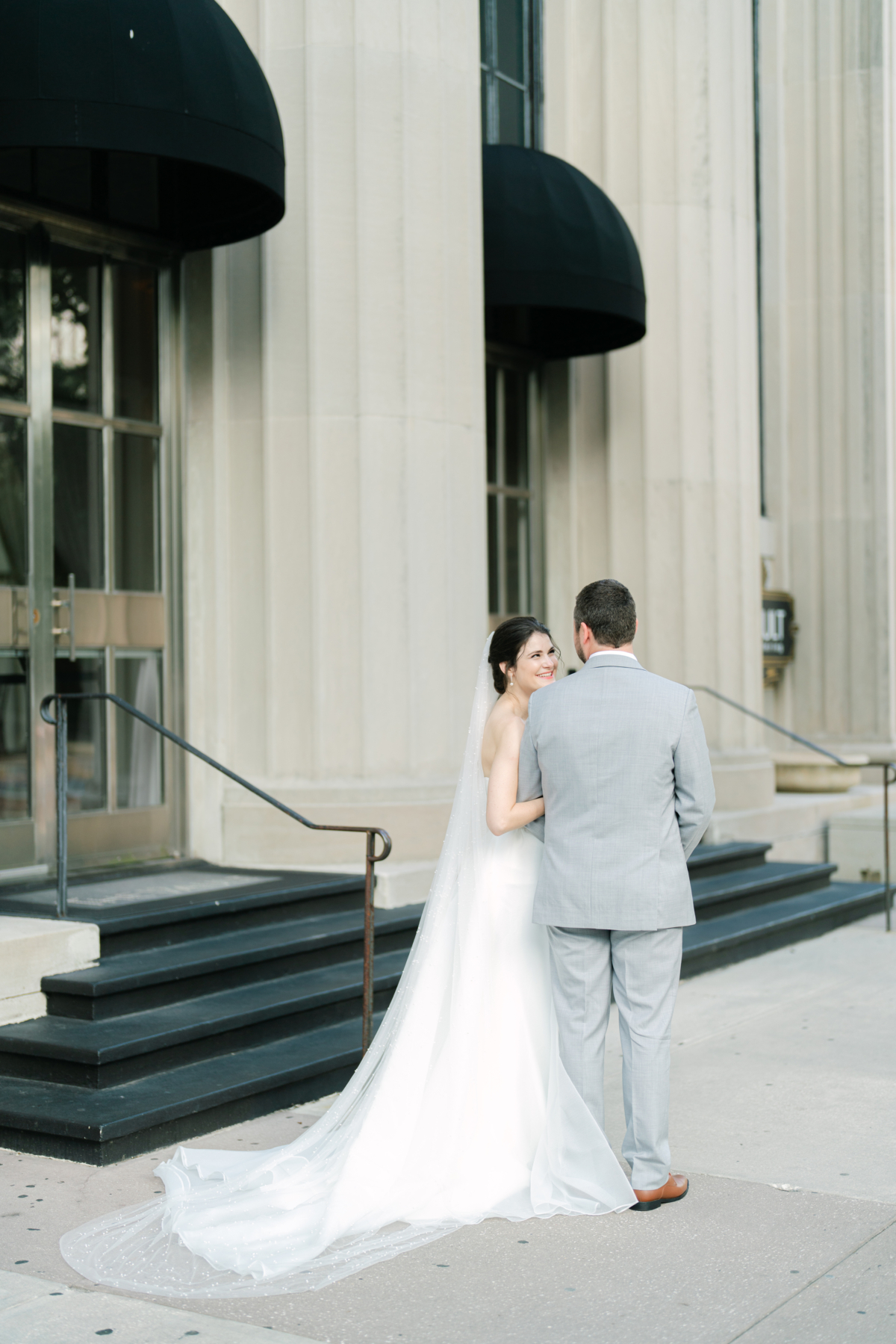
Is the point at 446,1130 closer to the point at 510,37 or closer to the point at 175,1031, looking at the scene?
the point at 175,1031

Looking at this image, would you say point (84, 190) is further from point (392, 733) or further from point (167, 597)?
point (392, 733)

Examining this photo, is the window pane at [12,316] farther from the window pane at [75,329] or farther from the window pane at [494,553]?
the window pane at [494,553]

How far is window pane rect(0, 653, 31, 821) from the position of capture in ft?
25.9

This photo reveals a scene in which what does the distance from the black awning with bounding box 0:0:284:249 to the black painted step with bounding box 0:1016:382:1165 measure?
4212 millimetres

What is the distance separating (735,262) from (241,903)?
806cm

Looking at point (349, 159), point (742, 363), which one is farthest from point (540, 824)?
point (742, 363)

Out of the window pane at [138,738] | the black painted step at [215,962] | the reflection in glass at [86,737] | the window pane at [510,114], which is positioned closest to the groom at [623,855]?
the black painted step at [215,962]

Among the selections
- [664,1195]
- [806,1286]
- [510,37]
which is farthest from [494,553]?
[806,1286]

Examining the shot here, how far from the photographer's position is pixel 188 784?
29.3 feet

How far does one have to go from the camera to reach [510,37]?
39.7 ft

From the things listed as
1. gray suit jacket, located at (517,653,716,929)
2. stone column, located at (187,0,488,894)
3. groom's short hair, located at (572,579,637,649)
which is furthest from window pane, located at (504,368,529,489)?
gray suit jacket, located at (517,653,716,929)

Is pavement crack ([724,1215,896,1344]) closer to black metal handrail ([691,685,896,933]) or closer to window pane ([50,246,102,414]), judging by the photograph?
black metal handrail ([691,685,896,933])

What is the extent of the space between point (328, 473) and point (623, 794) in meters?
4.67

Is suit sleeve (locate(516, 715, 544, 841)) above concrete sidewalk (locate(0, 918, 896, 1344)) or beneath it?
above
